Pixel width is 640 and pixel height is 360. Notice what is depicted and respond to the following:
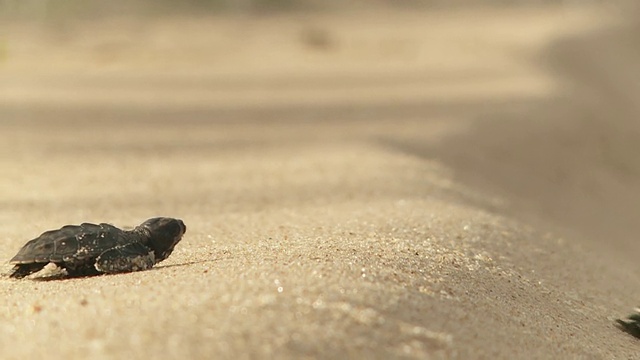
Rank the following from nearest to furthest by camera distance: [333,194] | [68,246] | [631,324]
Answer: [68,246] → [631,324] → [333,194]

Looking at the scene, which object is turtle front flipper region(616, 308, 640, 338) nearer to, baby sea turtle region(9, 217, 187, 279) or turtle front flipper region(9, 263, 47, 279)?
baby sea turtle region(9, 217, 187, 279)

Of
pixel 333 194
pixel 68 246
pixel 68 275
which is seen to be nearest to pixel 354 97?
pixel 333 194

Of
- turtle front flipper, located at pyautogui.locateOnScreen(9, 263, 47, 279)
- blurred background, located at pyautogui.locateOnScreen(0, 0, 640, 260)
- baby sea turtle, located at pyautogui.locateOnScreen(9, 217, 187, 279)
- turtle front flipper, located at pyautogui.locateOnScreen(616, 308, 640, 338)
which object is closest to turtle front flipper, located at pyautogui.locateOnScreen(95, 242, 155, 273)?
baby sea turtle, located at pyautogui.locateOnScreen(9, 217, 187, 279)

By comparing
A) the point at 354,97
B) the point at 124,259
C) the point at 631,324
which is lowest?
the point at 354,97

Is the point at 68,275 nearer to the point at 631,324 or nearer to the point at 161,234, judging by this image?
the point at 161,234

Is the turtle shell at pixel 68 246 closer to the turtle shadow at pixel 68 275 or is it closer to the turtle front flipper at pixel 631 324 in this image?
the turtle shadow at pixel 68 275

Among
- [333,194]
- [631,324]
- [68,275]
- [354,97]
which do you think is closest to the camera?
[68,275]

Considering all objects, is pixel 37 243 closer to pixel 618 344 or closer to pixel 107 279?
pixel 107 279
